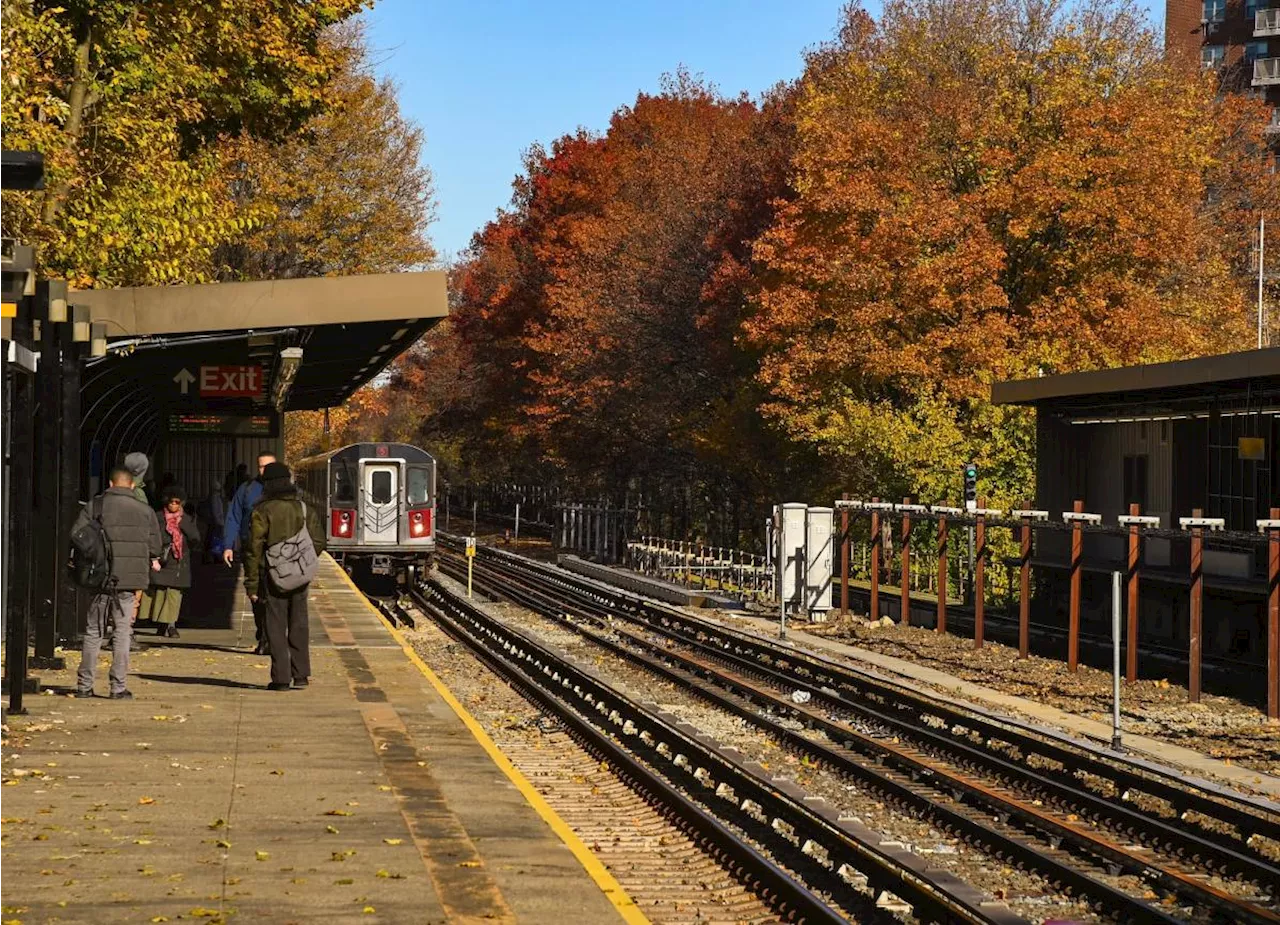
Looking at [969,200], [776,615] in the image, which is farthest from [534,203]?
[776,615]

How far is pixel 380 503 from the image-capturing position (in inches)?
1547

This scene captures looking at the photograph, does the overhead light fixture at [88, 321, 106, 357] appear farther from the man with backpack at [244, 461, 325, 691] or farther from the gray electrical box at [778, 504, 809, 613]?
the gray electrical box at [778, 504, 809, 613]

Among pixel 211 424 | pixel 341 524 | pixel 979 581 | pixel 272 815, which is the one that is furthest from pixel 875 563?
pixel 272 815

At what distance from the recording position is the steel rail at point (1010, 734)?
12191mm

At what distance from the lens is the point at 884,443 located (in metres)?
35.1

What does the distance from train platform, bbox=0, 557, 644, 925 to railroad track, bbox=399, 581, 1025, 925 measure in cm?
107

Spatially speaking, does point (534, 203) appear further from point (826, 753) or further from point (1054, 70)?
point (826, 753)

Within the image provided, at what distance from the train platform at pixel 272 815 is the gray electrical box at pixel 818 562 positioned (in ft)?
51.2

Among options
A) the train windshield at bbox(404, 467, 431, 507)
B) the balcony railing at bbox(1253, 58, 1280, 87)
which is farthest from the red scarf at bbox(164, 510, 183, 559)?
the balcony railing at bbox(1253, 58, 1280, 87)

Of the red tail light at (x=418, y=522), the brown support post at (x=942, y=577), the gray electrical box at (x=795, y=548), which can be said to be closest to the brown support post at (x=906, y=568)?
the brown support post at (x=942, y=577)

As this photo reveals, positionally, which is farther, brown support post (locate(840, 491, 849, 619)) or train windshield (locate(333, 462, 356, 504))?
train windshield (locate(333, 462, 356, 504))

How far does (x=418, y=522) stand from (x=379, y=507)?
2.98 feet

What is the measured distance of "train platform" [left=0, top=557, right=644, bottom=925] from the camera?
7.68m

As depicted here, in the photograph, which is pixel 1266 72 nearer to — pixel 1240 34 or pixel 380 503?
pixel 1240 34
